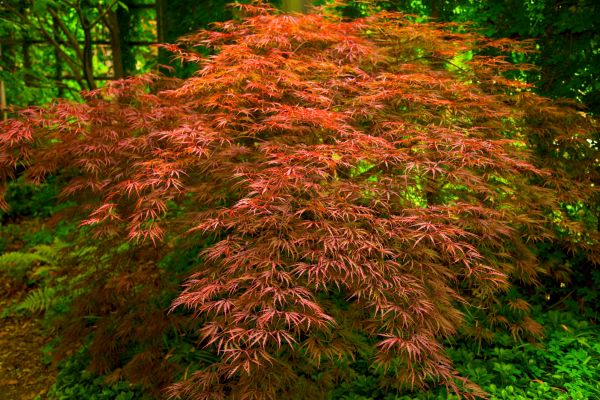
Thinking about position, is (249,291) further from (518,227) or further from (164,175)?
(518,227)

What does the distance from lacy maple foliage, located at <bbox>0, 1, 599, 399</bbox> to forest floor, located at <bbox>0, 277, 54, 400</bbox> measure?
177 centimetres

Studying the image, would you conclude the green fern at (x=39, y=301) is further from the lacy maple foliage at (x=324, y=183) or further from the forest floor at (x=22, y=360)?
the lacy maple foliage at (x=324, y=183)

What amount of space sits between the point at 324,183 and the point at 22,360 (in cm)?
340

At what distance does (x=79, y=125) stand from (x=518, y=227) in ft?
9.69

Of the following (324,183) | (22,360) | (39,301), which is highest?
(324,183)

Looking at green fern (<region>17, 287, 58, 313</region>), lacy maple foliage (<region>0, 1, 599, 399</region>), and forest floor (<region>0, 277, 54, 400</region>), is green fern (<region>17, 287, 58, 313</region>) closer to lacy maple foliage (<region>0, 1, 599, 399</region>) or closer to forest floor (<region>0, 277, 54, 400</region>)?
forest floor (<region>0, 277, 54, 400</region>)

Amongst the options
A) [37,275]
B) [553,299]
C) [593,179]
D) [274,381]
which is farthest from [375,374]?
[37,275]

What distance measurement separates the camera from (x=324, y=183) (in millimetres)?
2686

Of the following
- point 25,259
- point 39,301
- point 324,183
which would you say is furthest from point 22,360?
point 324,183

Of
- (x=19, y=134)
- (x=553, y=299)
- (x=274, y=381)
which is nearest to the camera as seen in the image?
(x=274, y=381)

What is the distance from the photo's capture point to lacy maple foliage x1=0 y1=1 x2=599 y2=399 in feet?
7.86

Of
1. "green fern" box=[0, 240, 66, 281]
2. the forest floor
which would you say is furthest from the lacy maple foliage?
"green fern" box=[0, 240, 66, 281]

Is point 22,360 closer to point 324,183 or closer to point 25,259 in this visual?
point 25,259

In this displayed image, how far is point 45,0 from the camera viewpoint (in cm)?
451
